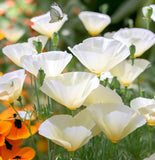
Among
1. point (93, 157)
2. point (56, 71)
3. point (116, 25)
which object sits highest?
point (56, 71)

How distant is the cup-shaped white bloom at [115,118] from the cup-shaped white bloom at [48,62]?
72mm

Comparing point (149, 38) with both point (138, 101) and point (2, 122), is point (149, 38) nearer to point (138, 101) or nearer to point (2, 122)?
point (138, 101)

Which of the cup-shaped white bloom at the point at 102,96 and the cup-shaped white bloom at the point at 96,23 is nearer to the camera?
the cup-shaped white bloom at the point at 102,96

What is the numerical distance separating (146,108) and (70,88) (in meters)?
0.10

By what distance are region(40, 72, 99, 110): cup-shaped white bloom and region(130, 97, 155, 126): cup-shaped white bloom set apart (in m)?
0.06

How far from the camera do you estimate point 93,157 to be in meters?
0.46

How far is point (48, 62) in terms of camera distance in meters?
0.41

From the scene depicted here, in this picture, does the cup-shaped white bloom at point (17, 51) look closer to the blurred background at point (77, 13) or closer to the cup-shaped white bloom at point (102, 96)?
the cup-shaped white bloom at point (102, 96)

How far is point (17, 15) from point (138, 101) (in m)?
1.40

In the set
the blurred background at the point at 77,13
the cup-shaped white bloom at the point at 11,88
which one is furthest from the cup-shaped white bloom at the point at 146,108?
the blurred background at the point at 77,13

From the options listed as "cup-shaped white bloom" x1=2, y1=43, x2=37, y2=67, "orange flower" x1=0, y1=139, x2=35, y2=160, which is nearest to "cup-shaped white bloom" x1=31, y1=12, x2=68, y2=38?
"cup-shaped white bloom" x1=2, y1=43, x2=37, y2=67

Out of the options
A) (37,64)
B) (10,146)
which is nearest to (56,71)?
(37,64)

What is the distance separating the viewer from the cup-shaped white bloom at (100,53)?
0.41 metres

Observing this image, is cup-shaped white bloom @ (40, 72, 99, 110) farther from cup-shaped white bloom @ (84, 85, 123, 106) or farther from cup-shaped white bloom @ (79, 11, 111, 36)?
cup-shaped white bloom @ (79, 11, 111, 36)
